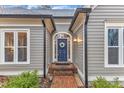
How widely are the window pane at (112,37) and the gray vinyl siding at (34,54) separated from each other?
262 cm

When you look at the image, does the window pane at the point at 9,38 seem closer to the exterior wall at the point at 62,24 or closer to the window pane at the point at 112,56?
the window pane at the point at 112,56

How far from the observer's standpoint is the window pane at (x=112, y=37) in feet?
19.2

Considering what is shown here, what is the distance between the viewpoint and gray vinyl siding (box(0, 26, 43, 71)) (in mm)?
7625

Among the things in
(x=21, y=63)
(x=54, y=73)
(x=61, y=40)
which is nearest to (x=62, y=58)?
(x=61, y=40)

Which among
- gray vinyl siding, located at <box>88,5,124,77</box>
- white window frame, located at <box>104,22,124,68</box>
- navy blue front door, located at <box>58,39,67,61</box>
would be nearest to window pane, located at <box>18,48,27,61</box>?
gray vinyl siding, located at <box>88,5,124,77</box>

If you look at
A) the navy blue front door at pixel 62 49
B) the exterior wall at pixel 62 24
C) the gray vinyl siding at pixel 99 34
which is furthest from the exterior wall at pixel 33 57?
the navy blue front door at pixel 62 49

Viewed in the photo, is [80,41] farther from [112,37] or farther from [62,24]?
[62,24]

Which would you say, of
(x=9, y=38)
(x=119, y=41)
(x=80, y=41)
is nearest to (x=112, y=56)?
(x=119, y=41)

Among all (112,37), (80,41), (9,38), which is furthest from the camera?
(9,38)

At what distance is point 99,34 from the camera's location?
5898mm

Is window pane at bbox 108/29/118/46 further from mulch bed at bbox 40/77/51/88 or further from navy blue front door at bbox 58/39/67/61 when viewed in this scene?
navy blue front door at bbox 58/39/67/61

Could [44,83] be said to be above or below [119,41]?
below

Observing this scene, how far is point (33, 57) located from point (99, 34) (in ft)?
8.87
